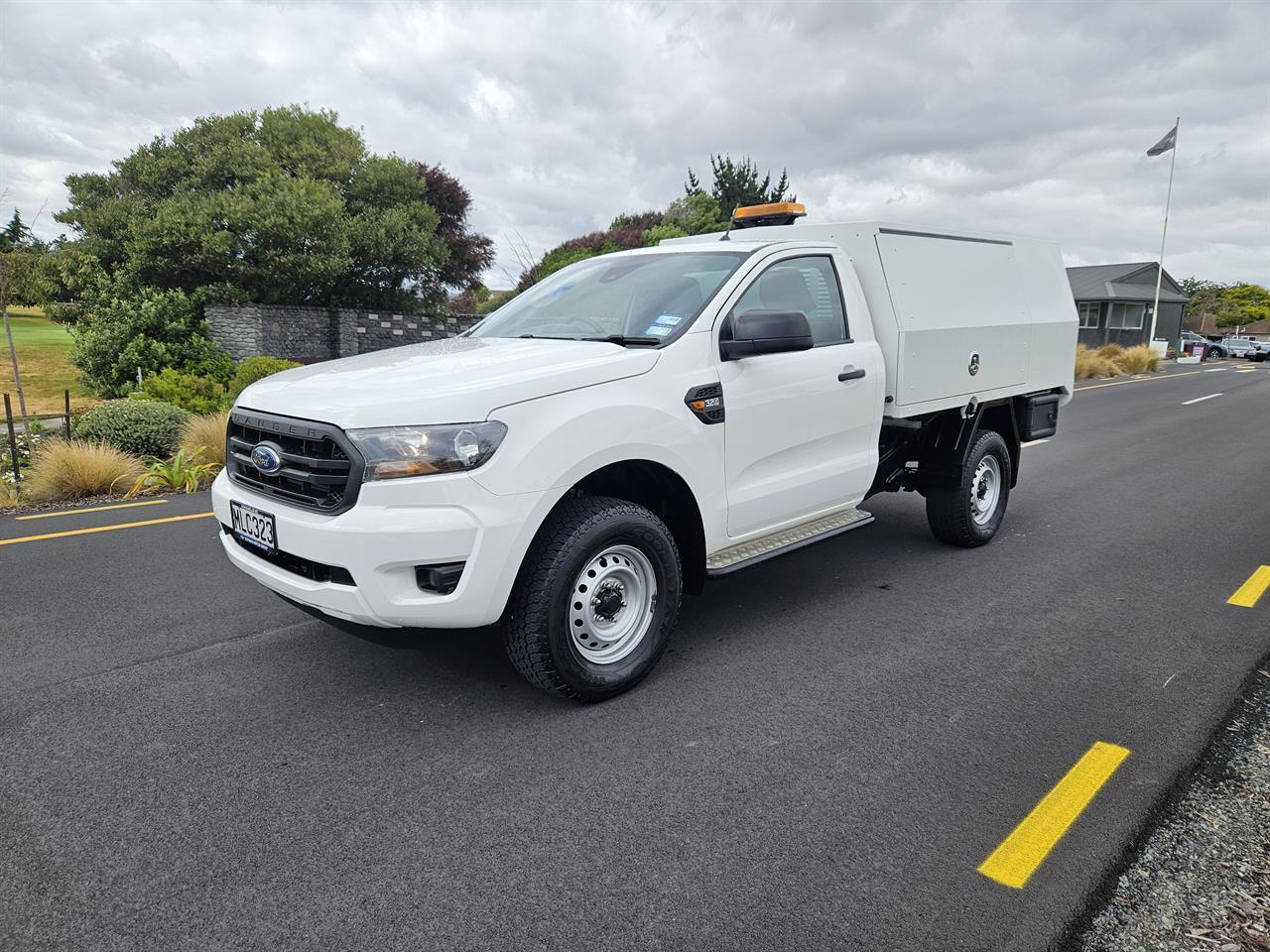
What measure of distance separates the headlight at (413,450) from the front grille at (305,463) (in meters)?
0.06

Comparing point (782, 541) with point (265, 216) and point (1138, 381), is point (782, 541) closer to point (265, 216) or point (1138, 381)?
point (265, 216)

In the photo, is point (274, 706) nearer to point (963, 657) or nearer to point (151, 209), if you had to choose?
point (963, 657)

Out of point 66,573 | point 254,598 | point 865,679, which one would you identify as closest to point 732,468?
point 865,679

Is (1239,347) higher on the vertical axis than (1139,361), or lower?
higher

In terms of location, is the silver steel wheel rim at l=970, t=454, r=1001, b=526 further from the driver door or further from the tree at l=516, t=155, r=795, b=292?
the tree at l=516, t=155, r=795, b=292

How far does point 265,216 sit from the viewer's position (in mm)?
19797

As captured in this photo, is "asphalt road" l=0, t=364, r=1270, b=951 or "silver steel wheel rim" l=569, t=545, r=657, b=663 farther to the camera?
"silver steel wheel rim" l=569, t=545, r=657, b=663

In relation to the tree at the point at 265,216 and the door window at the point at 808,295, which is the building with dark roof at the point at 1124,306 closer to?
the tree at the point at 265,216

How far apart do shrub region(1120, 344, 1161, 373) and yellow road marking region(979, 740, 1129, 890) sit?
28.9 meters

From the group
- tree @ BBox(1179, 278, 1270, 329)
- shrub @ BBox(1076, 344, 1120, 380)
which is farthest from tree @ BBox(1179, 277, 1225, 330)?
shrub @ BBox(1076, 344, 1120, 380)

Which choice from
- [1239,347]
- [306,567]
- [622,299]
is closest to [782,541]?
[622,299]

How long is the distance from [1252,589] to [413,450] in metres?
5.22

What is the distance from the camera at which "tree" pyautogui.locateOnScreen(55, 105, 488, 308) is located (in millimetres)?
19453

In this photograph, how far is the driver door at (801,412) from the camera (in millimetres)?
4066
